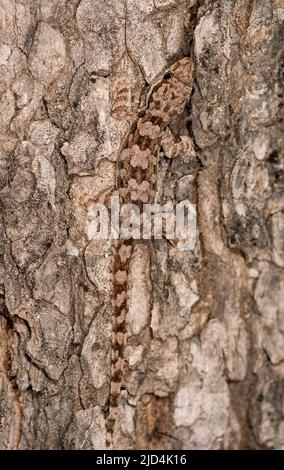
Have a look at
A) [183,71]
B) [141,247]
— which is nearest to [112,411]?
[141,247]

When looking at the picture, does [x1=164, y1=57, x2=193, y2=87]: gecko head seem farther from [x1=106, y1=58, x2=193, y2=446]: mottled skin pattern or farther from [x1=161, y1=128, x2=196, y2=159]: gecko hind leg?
[x1=161, y1=128, x2=196, y2=159]: gecko hind leg

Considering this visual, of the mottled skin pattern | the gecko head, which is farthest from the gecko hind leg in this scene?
the gecko head

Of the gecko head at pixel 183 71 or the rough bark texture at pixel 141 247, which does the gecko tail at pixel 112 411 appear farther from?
the gecko head at pixel 183 71

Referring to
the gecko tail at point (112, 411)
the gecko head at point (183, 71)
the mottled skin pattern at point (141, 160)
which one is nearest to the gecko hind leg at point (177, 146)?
the mottled skin pattern at point (141, 160)

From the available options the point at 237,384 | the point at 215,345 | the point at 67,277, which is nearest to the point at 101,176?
the point at 67,277

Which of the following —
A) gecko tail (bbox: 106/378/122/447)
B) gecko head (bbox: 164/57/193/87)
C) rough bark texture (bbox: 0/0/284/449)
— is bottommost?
gecko tail (bbox: 106/378/122/447)
